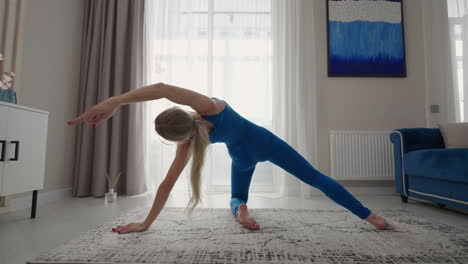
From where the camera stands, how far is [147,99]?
3.89ft

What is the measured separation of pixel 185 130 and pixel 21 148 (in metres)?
1.25

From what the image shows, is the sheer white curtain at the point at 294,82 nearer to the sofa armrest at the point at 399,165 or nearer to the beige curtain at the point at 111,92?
the sofa armrest at the point at 399,165

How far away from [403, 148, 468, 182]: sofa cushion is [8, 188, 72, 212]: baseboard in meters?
3.15

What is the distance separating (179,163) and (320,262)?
2.62 ft

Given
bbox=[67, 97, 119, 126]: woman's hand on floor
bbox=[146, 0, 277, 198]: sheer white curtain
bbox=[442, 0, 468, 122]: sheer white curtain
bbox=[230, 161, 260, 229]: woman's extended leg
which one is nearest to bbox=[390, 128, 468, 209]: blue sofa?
bbox=[442, 0, 468, 122]: sheer white curtain

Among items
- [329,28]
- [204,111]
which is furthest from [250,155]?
[329,28]

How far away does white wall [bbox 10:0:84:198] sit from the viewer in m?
2.31

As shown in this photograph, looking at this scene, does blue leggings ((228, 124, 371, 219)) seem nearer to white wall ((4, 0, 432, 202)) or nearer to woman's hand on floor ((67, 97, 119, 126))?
woman's hand on floor ((67, 97, 119, 126))

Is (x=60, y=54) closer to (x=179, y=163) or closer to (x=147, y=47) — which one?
(x=147, y=47)

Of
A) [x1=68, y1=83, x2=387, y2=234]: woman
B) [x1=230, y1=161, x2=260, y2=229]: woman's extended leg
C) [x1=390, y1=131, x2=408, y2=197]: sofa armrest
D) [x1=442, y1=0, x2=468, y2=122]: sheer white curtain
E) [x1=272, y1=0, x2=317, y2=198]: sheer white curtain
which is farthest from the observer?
[x1=442, y1=0, x2=468, y2=122]: sheer white curtain

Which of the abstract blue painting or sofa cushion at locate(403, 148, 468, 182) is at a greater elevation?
the abstract blue painting

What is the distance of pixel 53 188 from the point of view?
2.59 metres

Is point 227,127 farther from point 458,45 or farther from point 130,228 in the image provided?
point 458,45

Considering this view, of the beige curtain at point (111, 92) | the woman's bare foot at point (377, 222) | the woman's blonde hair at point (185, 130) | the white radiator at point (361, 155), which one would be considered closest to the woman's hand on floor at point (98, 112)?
the woman's blonde hair at point (185, 130)
